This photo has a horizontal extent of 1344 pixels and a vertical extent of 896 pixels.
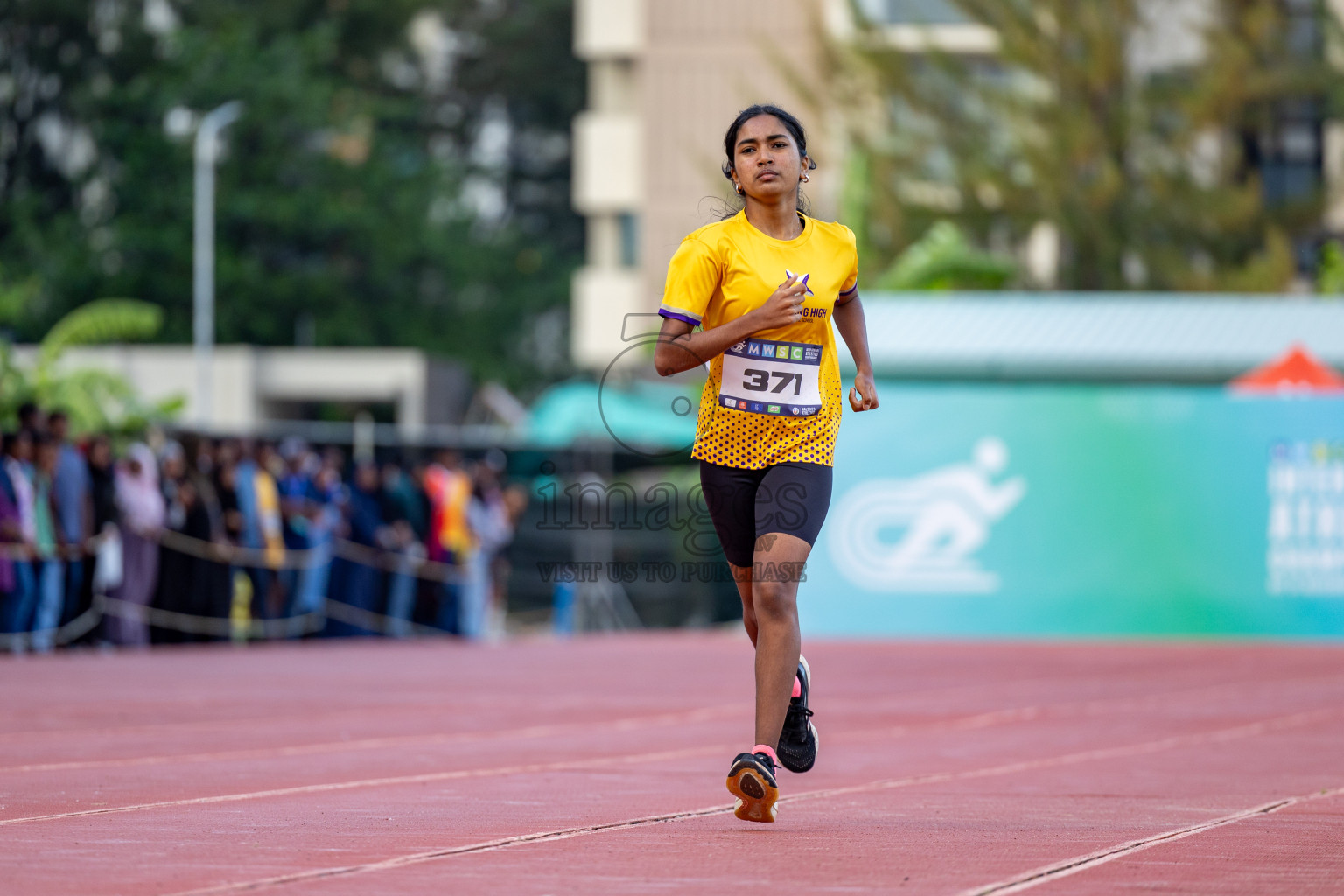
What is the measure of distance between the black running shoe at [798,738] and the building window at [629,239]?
43.6 meters

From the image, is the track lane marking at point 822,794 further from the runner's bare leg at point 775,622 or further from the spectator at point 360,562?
the spectator at point 360,562

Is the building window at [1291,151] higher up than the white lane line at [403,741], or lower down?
higher up

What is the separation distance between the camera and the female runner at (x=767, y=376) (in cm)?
646

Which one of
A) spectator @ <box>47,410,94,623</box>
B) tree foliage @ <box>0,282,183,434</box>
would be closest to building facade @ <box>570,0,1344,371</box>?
tree foliage @ <box>0,282,183,434</box>

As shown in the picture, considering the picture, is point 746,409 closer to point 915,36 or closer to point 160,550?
point 160,550

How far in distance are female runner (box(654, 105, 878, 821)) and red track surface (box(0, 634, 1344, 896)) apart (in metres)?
0.48

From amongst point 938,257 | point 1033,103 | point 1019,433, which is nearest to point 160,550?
point 1019,433

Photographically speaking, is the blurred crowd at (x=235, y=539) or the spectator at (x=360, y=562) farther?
the spectator at (x=360, y=562)

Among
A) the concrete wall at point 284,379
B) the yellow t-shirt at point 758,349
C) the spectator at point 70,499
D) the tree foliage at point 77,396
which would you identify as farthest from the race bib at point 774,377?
the concrete wall at point 284,379

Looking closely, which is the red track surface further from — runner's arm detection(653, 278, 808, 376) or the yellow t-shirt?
runner's arm detection(653, 278, 808, 376)

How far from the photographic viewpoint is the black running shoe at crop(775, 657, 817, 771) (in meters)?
Result: 6.64

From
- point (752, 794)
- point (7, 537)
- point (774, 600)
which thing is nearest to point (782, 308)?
point (774, 600)

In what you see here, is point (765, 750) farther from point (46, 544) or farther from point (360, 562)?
point (360, 562)

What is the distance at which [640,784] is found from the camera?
792 cm
